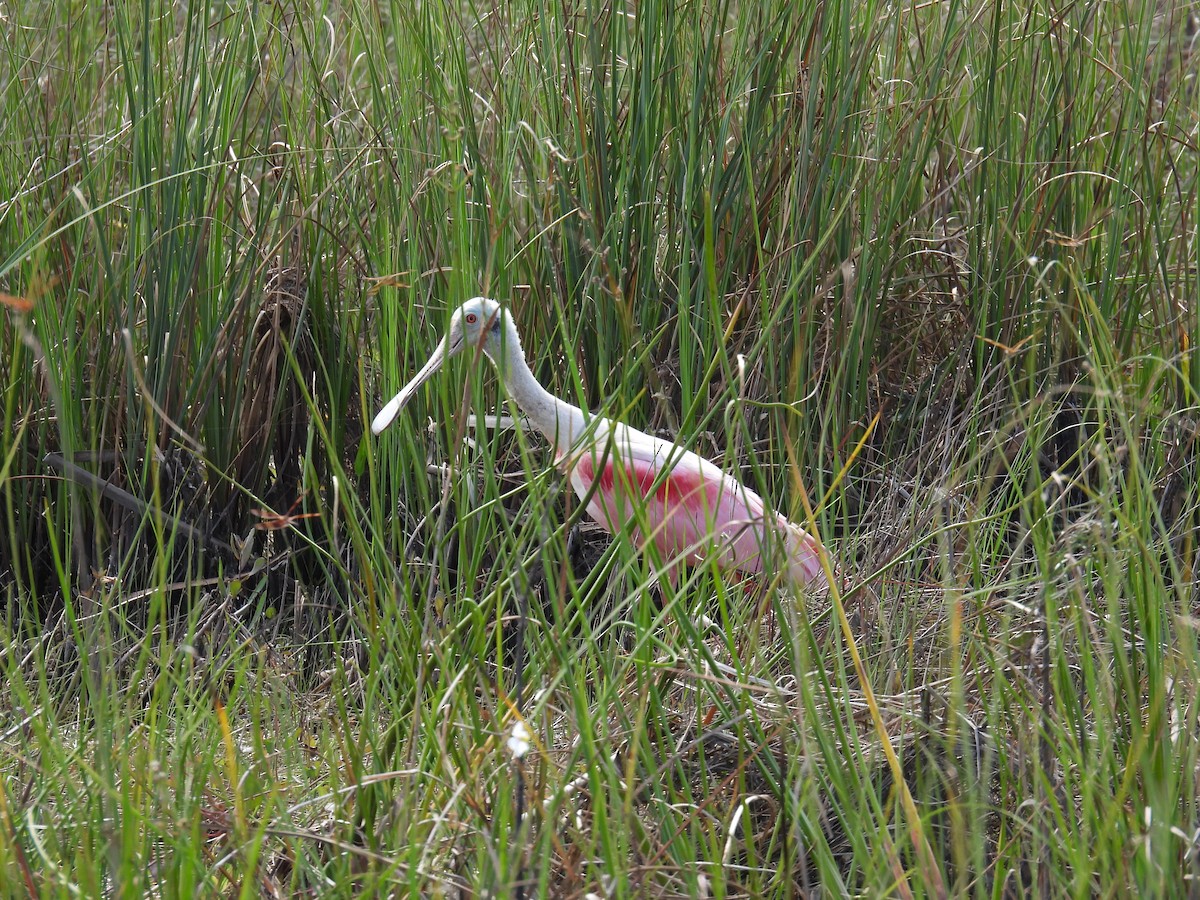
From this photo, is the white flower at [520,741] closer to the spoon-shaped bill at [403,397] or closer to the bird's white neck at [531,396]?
the spoon-shaped bill at [403,397]

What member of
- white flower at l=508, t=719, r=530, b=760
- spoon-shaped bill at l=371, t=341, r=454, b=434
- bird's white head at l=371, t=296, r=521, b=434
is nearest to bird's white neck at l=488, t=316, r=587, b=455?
bird's white head at l=371, t=296, r=521, b=434

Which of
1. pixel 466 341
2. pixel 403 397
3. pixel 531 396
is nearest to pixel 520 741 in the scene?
pixel 466 341

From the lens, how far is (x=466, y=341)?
147 cm

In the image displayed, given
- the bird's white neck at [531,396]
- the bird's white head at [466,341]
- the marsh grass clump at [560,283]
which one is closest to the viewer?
the bird's white head at [466,341]

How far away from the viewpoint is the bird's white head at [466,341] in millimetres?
1270

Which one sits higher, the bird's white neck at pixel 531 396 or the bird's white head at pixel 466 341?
the bird's white head at pixel 466 341

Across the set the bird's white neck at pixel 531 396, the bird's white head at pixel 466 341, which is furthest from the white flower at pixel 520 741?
the bird's white neck at pixel 531 396

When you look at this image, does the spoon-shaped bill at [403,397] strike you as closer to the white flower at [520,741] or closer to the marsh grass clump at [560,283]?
the marsh grass clump at [560,283]

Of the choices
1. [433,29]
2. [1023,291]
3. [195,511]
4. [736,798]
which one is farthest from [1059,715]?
[433,29]

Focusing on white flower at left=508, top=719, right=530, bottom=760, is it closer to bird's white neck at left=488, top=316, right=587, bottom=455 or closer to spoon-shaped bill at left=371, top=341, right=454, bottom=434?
spoon-shaped bill at left=371, top=341, right=454, bottom=434

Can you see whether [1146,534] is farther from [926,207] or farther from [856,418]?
[926,207]

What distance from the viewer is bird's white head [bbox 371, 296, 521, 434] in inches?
50.0

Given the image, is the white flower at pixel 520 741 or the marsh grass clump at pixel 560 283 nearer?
the white flower at pixel 520 741

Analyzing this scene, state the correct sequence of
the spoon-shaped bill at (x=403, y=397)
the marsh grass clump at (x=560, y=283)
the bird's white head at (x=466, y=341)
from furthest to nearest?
the marsh grass clump at (x=560, y=283) → the spoon-shaped bill at (x=403, y=397) → the bird's white head at (x=466, y=341)
